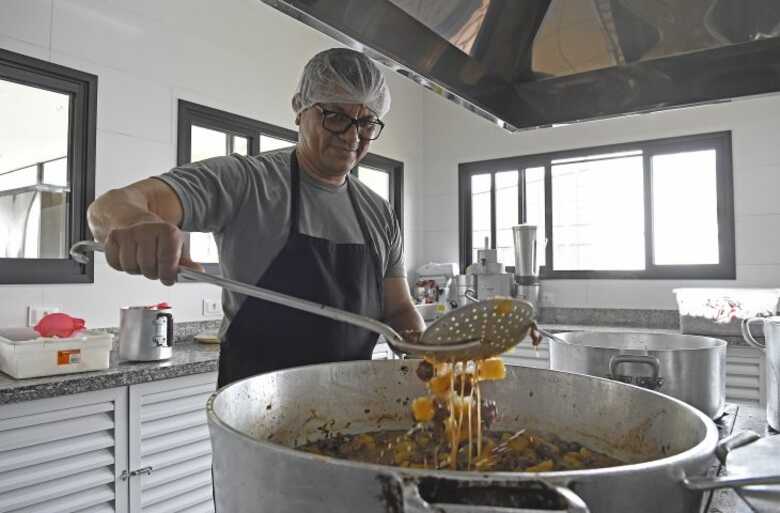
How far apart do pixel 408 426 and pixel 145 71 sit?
2.11m

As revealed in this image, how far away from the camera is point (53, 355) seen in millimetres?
1507

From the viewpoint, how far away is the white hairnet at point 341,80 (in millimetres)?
1158

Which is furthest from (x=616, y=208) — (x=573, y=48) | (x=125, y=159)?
(x=125, y=159)

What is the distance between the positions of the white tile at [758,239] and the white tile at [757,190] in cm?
4

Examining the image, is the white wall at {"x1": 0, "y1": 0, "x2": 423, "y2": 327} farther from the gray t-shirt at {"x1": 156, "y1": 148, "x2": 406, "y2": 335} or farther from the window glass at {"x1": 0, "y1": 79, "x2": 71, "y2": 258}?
the gray t-shirt at {"x1": 156, "y1": 148, "x2": 406, "y2": 335}

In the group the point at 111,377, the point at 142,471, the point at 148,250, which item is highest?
the point at 148,250

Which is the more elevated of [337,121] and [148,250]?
[337,121]

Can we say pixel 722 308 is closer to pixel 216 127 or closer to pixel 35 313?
pixel 216 127

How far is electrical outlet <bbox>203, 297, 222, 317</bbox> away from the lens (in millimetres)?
2492

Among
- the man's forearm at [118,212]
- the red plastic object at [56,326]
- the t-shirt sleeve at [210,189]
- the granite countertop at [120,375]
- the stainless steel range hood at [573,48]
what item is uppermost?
the stainless steel range hood at [573,48]

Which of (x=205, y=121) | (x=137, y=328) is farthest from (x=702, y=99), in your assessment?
(x=205, y=121)

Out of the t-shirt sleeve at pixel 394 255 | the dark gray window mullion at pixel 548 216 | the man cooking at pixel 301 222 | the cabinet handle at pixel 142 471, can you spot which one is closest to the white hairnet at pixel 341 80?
the man cooking at pixel 301 222

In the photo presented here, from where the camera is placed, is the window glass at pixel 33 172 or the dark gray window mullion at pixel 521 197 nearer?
the window glass at pixel 33 172

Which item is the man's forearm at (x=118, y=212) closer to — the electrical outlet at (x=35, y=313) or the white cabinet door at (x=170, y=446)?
the white cabinet door at (x=170, y=446)
